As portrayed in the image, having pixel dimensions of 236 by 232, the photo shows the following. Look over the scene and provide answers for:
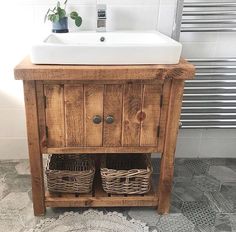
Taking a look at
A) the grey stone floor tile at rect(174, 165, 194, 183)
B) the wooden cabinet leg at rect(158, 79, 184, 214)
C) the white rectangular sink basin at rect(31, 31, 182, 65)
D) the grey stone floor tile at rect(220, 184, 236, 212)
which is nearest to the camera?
the white rectangular sink basin at rect(31, 31, 182, 65)

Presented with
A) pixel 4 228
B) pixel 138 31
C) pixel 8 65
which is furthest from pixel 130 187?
pixel 8 65

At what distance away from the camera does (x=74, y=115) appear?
3.52 ft

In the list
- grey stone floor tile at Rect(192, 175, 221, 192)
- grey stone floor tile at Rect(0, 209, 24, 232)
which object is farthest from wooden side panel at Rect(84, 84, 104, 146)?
grey stone floor tile at Rect(192, 175, 221, 192)

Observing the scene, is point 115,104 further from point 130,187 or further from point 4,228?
point 4,228

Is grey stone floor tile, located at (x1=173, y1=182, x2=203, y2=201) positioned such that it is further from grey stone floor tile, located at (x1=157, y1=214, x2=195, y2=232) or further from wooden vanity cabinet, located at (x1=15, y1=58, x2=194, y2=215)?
wooden vanity cabinet, located at (x1=15, y1=58, x2=194, y2=215)

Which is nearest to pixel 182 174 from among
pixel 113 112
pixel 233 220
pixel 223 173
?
pixel 223 173

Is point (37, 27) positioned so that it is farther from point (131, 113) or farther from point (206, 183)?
point (206, 183)

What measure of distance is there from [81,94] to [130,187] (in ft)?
1.58

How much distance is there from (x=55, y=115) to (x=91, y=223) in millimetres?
512

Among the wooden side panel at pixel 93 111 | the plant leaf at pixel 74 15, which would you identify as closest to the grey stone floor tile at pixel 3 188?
the wooden side panel at pixel 93 111

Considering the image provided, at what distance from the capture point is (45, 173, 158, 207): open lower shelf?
1.24 meters

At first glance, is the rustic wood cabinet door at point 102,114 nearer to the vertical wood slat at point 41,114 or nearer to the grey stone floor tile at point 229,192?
the vertical wood slat at point 41,114

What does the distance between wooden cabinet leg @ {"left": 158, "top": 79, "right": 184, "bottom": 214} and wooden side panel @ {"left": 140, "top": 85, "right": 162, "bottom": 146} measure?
47 millimetres

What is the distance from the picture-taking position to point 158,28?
4.81ft
